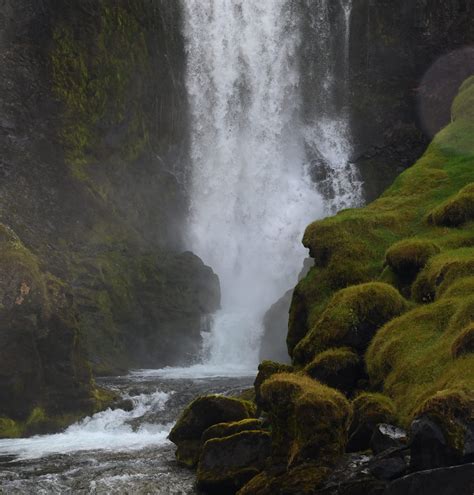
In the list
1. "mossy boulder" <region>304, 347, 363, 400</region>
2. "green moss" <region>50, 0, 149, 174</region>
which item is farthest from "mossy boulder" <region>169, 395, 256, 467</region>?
"green moss" <region>50, 0, 149, 174</region>

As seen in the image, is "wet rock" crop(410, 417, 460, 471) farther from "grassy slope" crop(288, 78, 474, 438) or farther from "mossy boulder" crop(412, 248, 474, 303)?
"mossy boulder" crop(412, 248, 474, 303)

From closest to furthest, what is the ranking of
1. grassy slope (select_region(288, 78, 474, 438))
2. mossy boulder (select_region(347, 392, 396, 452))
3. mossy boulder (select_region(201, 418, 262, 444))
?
mossy boulder (select_region(347, 392, 396, 452))
grassy slope (select_region(288, 78, 474, 438))
mossy boulder (select_region(201, 418, 262, 444))

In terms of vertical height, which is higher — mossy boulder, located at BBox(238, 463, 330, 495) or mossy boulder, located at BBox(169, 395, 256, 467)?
mossy boulder, located at BBox(169, 395, 256, 467)

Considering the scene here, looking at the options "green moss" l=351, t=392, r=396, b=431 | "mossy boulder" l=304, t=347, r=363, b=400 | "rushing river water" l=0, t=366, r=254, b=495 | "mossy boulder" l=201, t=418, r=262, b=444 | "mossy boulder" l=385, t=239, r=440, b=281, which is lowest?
"rushing river water" l=0, t=366, r=254, b=495

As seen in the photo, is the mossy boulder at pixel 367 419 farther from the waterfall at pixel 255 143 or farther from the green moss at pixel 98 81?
the waterfall at pixel 255 143

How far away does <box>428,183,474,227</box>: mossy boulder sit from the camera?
1978cm

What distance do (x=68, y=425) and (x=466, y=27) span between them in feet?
169

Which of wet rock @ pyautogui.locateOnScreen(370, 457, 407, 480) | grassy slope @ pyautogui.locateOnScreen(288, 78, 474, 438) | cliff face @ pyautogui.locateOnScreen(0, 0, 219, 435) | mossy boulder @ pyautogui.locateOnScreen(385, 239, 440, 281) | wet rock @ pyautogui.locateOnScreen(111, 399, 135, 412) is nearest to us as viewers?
wet rock @ pyautogui.locateOnScreen(370, 457, 407, 480)

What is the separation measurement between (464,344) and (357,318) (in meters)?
4.01

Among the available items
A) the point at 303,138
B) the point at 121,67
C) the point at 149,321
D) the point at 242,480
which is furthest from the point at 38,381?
the point at 303,138

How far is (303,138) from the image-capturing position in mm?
62781

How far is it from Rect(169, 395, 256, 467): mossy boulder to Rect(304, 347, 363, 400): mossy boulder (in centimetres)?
242

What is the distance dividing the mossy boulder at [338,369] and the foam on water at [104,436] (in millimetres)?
7414

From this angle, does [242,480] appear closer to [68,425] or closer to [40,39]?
[68,425]
